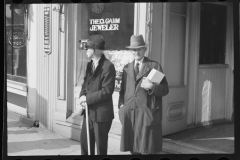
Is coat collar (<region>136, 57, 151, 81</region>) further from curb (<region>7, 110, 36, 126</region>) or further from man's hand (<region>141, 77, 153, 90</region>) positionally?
curb (<region>7, 110, 36, 126</region>)

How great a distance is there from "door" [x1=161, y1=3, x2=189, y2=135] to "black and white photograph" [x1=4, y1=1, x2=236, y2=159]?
0.02m

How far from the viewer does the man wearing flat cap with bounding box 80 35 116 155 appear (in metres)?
4.17

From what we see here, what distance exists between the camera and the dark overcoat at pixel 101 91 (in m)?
4.16

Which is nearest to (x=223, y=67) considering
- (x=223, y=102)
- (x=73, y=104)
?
(x=223, y=102)

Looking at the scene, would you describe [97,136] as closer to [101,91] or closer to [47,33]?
[101,91]

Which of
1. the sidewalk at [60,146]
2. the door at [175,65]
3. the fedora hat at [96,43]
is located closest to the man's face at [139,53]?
the fedora hat at [96,43]

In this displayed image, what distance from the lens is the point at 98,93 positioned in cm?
416

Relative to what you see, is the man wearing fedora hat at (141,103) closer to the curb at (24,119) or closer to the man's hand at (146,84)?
the man's hand at (146,84)

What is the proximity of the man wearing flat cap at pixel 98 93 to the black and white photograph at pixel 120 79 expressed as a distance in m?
0.01

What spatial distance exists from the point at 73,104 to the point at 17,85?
5.13 ft

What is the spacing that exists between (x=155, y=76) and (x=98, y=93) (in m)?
0.78

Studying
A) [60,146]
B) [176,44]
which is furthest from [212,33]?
[60,146]

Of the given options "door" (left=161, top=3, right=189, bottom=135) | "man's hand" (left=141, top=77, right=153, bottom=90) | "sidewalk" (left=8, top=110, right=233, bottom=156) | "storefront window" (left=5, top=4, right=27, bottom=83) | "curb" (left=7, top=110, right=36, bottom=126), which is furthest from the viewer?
"storefront window" (left=5, top=4, right=27, bottom=83)

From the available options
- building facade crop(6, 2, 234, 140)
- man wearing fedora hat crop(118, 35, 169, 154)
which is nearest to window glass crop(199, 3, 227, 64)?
building facade crop(6, 2, 234, 140)
